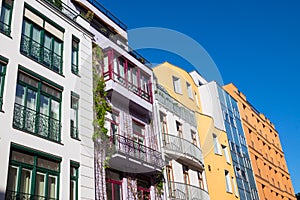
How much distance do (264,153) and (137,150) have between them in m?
28.3

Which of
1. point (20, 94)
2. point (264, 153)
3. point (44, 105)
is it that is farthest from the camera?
point (264, 153)

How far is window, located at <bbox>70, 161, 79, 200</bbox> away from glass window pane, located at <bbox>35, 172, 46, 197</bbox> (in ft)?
4.63

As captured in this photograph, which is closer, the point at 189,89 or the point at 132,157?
the point at 132,157

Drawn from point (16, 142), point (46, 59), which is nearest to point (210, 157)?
point (46, 59)

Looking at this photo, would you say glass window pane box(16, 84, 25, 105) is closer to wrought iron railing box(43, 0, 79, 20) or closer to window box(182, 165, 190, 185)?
wrought iron railing box(43, 0, 79, 20)

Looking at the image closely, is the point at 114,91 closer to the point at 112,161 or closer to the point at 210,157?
the point at 112,161

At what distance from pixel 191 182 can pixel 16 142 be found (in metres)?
13.8

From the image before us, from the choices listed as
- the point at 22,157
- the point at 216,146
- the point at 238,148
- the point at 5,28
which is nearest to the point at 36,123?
the point at 22,157

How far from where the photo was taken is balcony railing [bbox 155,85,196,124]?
24.0 m

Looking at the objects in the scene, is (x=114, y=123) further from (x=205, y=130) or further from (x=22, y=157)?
(x=205, y=130)

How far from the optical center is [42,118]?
45.5ft

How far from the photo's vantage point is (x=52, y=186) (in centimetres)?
1316

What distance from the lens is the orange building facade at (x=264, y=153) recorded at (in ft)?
125

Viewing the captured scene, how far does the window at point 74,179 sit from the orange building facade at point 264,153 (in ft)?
85.0
